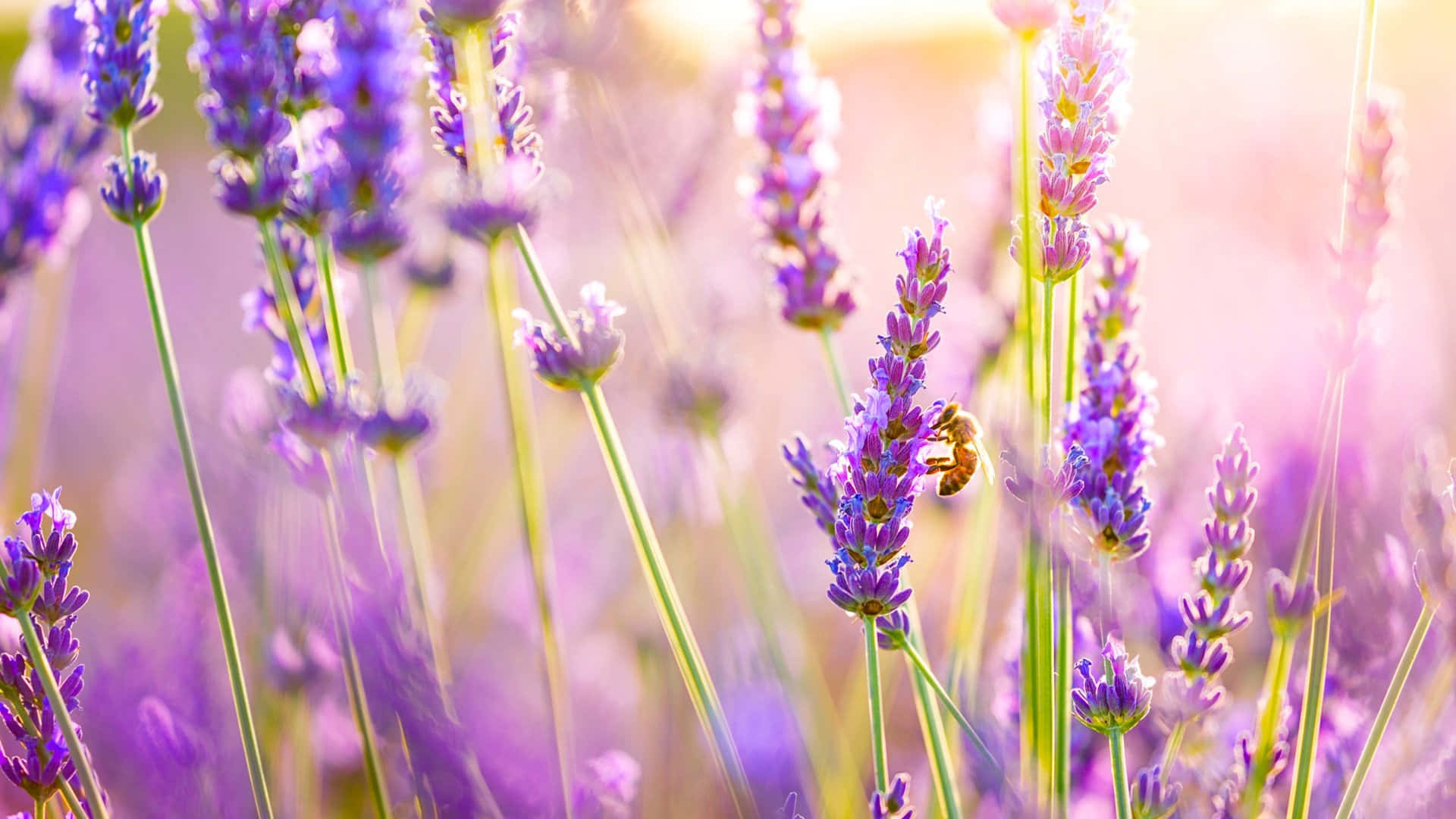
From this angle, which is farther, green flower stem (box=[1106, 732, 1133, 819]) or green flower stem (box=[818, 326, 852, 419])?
green flower stem (box=[818, 326, 852, 419])

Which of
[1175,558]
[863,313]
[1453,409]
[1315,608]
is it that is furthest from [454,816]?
[863,313]

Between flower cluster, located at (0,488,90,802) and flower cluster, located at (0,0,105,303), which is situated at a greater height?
flower cluster, located at (0,0,105,303)

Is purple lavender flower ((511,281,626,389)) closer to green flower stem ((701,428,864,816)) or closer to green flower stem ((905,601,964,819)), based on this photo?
green flower stem ((701,428,864,816))

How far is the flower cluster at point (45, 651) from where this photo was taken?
3.29ft

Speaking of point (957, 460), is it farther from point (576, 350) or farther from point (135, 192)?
point (135, 192)

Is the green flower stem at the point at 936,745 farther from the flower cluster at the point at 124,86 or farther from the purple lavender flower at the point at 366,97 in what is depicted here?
the flower cluster at the point at 124,86

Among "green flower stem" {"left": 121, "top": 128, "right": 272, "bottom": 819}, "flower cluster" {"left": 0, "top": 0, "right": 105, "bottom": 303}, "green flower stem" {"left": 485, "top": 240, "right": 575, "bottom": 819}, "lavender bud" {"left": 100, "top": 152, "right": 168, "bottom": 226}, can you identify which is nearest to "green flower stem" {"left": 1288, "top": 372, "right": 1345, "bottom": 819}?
"green flower stem" {"left": 485, "top": 240, "right": 575, "bottom": 819}

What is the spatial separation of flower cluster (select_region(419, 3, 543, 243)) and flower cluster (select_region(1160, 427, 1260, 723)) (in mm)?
713

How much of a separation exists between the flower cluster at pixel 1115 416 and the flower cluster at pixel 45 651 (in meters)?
0.94

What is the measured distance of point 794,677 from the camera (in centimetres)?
136

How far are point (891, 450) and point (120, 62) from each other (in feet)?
2.95

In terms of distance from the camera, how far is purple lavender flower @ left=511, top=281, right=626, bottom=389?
108 centimetres

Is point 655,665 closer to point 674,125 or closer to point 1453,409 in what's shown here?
point 674,125

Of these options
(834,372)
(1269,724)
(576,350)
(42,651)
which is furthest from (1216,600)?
(42,651)
